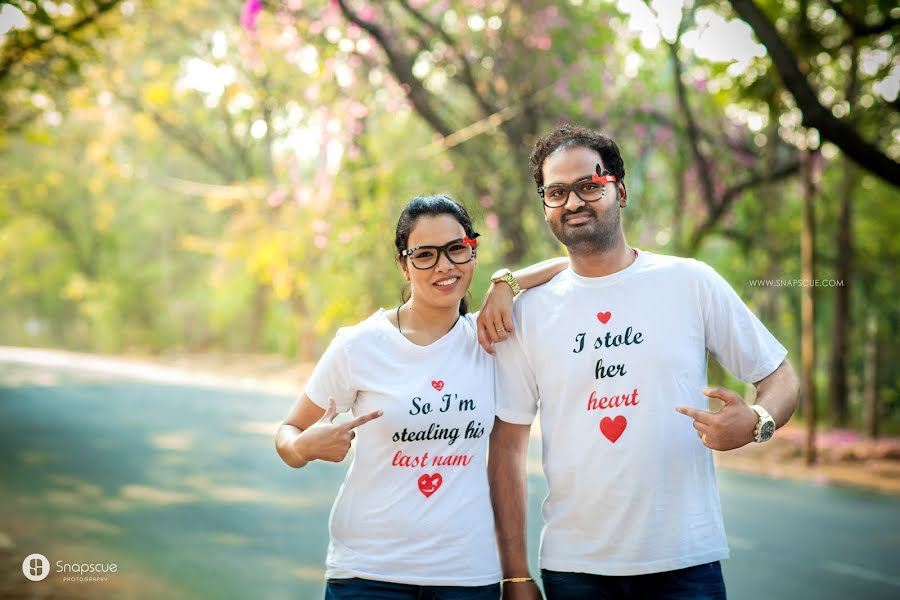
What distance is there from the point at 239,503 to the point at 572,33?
25.4 feet

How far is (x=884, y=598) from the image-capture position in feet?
21.7

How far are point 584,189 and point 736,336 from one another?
0.64 metres

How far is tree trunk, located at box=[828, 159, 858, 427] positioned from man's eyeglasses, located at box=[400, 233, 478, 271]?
1187 cm

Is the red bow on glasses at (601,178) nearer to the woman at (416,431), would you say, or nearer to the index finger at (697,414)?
the woman at (416,431)

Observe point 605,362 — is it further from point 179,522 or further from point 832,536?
point 179,522

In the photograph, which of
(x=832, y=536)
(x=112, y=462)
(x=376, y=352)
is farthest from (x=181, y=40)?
(x=376, y=352)

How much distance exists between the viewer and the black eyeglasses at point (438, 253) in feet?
10.8

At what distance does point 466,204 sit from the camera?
3680 mm

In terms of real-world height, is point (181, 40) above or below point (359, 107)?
above

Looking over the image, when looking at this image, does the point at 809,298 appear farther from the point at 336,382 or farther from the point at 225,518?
Answer: the point at 336,382

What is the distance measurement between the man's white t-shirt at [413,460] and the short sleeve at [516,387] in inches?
Answer: 1.6

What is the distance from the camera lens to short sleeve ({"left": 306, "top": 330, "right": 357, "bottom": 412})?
10.7 ft
